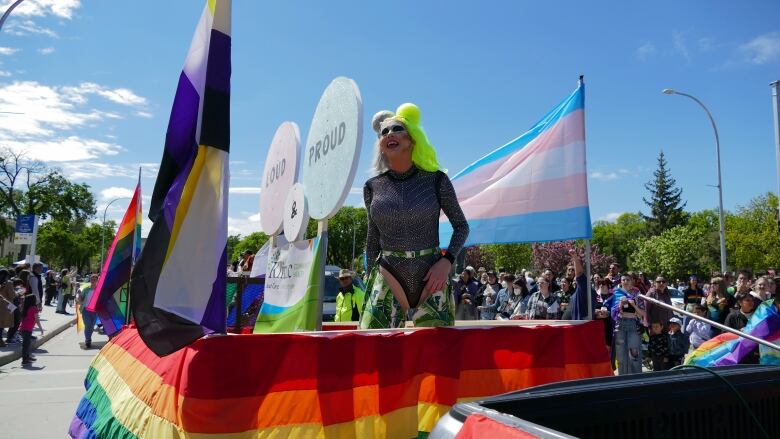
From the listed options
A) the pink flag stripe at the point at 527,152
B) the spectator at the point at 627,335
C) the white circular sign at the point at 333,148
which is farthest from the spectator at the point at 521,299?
the white circular sign at the point at 333,148

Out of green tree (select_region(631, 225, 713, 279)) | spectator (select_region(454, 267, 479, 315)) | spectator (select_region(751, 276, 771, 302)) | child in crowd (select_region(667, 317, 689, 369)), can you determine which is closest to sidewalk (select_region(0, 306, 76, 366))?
spectator (select_region(454, 267, 479, 315))

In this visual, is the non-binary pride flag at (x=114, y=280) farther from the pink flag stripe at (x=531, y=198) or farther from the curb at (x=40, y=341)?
the curb at (x=40, y=341)

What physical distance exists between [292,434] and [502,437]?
1408 mm

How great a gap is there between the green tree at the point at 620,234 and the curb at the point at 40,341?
82.0 meters

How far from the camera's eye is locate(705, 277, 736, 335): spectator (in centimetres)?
874

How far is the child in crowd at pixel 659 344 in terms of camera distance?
8.23 m

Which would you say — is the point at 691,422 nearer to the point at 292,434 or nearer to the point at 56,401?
the point at 292,434

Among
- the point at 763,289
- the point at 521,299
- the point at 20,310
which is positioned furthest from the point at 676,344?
the point at 20,310

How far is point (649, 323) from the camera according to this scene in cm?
822

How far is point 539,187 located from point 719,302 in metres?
6.52

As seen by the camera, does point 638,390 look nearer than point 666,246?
Yes

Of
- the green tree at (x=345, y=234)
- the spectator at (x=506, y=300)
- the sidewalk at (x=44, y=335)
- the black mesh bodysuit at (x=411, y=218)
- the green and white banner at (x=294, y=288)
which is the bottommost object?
the sidewalk at (x=44, y=335)

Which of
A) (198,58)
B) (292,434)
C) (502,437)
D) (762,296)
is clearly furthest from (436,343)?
(762,296)

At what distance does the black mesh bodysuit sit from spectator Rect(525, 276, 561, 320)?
6324 millimetres
